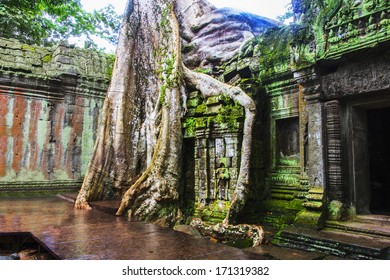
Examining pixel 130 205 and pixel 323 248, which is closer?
pixel 323 248

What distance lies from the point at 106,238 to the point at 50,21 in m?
12.4

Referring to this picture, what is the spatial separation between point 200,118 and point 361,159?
2.59 m

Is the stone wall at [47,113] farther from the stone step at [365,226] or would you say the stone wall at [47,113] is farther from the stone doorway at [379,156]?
the stone step at [365,226]

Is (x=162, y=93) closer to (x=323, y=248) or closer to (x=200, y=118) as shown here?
(x=200, y=118)

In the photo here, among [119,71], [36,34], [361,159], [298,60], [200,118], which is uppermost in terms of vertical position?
[36,34]

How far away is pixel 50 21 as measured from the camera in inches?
532

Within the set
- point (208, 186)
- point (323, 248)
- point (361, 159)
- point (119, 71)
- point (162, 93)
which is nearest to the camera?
point (323, 248)

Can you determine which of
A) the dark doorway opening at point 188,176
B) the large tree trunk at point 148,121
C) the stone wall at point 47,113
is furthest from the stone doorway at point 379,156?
the stone wall at point 47,113

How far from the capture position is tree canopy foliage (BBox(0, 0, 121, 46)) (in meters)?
11.6

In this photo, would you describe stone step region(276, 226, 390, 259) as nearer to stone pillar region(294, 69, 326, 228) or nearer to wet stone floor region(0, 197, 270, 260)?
stone pillar region(294, 69, 326, 228)

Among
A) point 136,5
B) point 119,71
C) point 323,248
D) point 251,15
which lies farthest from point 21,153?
point 323,248

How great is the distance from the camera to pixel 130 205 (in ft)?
17.3

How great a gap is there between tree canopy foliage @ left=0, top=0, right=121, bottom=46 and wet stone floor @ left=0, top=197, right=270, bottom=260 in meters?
8.74

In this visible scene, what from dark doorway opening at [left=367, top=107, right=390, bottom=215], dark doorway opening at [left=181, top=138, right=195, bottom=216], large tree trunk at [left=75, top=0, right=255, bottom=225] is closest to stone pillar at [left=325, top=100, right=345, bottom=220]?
large tree trunk at [left=75, top=0, right=255, bottom=225]
